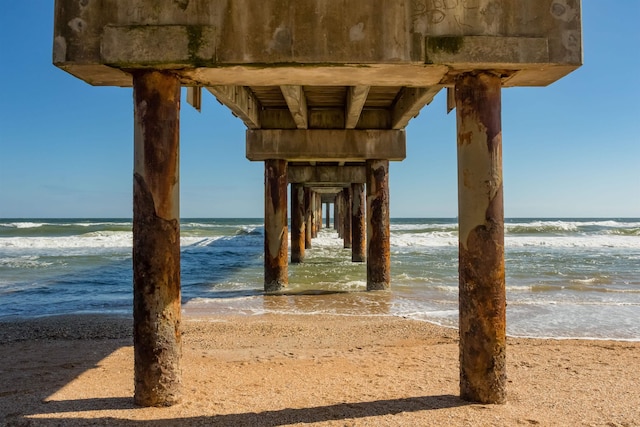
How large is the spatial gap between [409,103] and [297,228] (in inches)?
428

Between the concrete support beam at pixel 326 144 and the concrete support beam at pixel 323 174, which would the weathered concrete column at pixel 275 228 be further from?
the concrete support beam at pixel 323 174

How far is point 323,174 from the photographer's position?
18.1 metres

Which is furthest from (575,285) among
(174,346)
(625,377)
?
(174,346)

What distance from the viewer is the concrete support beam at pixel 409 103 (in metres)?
7.32

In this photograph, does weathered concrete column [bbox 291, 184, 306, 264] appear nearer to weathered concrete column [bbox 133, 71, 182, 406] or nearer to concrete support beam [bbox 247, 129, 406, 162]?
concrete support beam [bbox 247, 129, 406, 162]

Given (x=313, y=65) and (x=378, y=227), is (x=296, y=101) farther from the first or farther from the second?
(x=313, y=65)

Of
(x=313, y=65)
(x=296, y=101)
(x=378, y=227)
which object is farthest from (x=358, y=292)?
(x=313, y=65)

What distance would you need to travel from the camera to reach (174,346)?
396 cm

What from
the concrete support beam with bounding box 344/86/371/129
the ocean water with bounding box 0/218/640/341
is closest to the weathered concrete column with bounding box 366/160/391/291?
the ocean water with bounding box 0/218/640/341

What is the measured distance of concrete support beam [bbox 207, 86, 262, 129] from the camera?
6.98 m

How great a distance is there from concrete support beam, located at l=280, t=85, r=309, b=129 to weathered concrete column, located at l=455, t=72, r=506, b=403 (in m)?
3.73

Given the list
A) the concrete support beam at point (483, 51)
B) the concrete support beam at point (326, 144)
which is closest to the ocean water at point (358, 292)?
the concrete support beam at point (326, 144)

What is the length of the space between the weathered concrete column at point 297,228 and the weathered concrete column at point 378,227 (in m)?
7.25

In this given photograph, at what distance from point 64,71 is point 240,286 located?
9.20 metres
